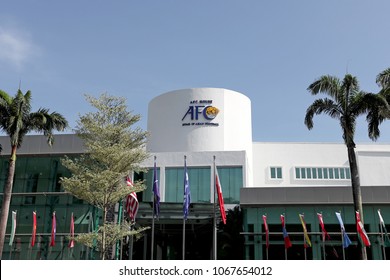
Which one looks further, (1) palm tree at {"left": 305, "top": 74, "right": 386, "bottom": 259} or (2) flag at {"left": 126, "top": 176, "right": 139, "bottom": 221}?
(2) flag at {"left": 126, "top": 176, "right": 139, "bottom": 221}

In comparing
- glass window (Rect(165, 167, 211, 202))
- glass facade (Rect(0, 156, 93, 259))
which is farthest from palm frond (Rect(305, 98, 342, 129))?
glass facade (Rect(0, 156, 93, 259))

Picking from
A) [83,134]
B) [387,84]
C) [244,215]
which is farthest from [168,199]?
[387,84]

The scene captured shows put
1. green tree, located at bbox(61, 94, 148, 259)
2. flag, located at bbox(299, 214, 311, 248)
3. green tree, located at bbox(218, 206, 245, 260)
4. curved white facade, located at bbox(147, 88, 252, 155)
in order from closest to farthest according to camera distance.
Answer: green tree, located at bbox(61, 94, 148, 259) < flag, located at bbox(299, 214, 311, 248) < green tree, located at bbox(218, 206, 245, 260) < curved white facade, located at bbox(147, 88, 252, 155)

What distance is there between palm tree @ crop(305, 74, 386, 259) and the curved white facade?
61.0ft

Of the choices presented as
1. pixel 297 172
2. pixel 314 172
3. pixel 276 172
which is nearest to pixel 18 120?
pixel 276 172

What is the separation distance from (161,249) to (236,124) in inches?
584

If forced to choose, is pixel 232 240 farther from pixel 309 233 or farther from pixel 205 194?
pixel 309 233

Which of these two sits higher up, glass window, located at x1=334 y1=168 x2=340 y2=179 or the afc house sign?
the afc house sign

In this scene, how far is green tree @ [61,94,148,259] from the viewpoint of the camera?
25.6 meters

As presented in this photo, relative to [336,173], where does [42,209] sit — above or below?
below

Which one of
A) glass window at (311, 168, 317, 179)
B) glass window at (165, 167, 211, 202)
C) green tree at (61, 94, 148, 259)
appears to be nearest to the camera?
green tree at (61, 94, 148, 259)

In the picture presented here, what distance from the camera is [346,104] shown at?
27.9m

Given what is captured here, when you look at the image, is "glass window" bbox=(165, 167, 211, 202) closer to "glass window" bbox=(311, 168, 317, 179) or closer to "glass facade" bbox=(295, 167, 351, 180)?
"glass facade" bbox=(295, 167, 351, 180)

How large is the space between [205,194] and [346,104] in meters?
16.0
